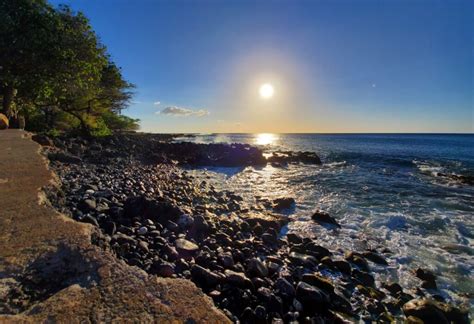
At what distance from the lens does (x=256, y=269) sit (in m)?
4.50

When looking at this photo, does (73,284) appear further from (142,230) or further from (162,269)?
(142,230)

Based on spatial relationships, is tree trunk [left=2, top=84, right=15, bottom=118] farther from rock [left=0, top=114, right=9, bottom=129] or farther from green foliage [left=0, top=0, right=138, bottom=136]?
rock [left=0, top=114, right=9, bottom=129]

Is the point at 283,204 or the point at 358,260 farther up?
the point at 283,204

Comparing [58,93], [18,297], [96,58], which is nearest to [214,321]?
[18,297]

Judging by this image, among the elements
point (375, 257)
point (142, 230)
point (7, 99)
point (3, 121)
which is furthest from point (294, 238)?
point (7, 99)

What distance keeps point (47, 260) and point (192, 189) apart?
8215 mm

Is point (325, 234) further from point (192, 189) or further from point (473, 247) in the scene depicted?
point (192, 189)

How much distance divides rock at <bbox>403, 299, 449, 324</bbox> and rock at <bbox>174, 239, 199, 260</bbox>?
3.67 m

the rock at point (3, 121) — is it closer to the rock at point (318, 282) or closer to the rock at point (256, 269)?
the rock at point (256, 269)

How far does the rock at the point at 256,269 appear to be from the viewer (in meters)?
4.45

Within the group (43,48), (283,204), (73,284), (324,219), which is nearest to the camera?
(73,284)

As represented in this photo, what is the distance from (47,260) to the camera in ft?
8.96

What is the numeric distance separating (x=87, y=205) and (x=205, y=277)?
358cm

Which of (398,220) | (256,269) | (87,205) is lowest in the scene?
(398,220)
